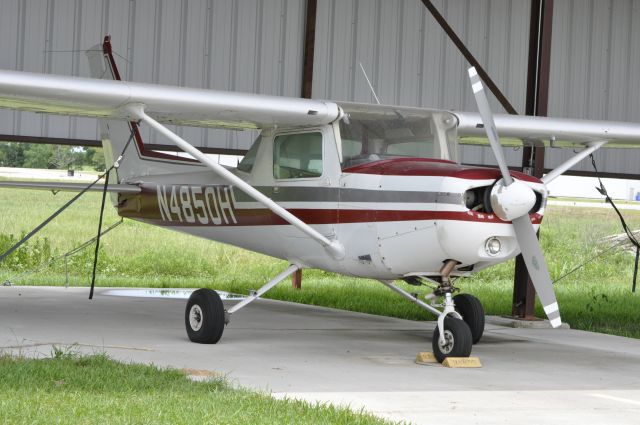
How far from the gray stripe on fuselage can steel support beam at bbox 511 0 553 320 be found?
3.66 m

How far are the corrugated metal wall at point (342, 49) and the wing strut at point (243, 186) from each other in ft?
19.3

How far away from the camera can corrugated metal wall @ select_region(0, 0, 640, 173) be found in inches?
554

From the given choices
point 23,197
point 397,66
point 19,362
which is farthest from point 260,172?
point 23,197

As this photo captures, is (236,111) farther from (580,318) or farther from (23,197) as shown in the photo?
(23,197)

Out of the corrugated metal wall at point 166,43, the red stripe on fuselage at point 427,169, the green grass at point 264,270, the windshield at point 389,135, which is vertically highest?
the corrugated metal wall at point 166,43

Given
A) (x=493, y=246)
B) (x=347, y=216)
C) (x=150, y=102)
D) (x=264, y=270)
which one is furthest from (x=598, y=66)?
(x=150, y=102)

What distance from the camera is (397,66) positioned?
15766 mm

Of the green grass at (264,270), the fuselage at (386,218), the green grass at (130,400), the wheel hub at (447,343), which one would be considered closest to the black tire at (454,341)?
the wheel hub at (447,343)

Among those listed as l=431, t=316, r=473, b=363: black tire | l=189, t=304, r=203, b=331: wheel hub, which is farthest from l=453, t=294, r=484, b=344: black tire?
l=189, t=304, r=203, b=331: wheel hub

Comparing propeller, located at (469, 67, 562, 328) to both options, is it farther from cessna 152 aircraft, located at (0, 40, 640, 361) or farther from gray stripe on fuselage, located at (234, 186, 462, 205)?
gray stripe on fuselage, located at (234, 186, 462, 205)

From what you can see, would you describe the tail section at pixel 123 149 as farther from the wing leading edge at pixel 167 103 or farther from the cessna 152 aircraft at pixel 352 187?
the wing leading edge at pixel 167 103

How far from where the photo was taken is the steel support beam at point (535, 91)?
11805 millimetres

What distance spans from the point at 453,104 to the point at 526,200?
854 cm

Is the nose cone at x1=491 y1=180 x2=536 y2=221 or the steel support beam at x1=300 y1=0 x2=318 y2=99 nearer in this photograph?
the nose cone at x1=491 y1=180 x2=536 y2=221
